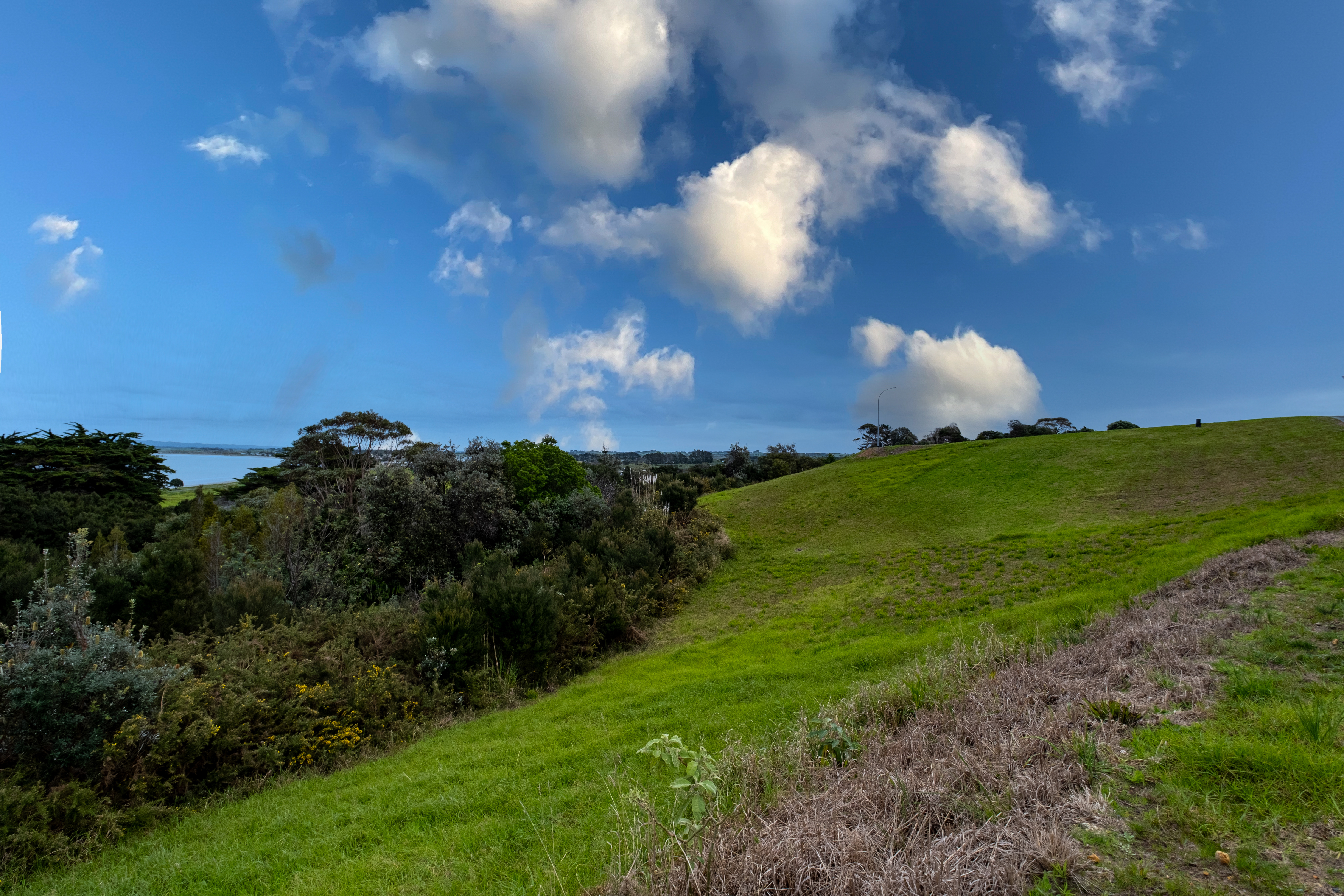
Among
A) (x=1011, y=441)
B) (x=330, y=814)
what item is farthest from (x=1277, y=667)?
(x=1011, y=441)

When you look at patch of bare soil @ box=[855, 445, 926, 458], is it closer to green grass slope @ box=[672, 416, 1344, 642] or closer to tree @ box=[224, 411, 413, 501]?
green grass slope @ box=[672, 416, 1344, 642]

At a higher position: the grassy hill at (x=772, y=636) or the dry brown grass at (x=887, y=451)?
the dry brown grass at (x=887, y=451)

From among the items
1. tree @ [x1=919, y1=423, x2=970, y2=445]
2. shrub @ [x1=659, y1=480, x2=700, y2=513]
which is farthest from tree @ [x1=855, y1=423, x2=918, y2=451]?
shrub @ [x1=659, y1=480, x2=700, y2=513]

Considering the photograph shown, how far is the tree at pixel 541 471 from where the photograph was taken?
2072 cm

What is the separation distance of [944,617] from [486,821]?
10959mm

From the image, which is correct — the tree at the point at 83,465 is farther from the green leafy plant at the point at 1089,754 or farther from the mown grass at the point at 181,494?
the green leafy plant at the point at 1089,754

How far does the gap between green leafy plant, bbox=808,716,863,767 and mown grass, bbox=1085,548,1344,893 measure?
1.85 m

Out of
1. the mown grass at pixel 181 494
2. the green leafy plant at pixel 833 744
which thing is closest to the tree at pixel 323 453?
the mown grass at pixel 181 494

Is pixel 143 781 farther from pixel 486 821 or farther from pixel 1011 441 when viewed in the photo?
pixel 1011 441

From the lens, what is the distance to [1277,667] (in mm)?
5004

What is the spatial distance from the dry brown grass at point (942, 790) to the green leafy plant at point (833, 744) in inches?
4.1

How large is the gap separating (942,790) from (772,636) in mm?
10578

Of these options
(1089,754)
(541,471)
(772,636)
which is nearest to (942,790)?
(1089,754)

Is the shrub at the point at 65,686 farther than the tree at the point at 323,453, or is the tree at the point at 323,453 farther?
the tree at the point at 323,453
